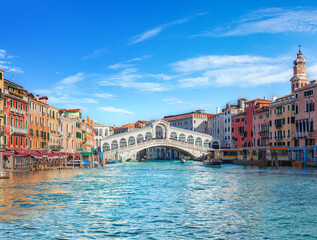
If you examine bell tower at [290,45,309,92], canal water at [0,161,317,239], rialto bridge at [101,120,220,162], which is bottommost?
canal water at [0,161,317,239]

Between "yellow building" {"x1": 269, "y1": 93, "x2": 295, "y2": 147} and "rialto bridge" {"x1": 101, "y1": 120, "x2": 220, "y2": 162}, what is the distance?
17.4m

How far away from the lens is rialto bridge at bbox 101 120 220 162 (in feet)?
223

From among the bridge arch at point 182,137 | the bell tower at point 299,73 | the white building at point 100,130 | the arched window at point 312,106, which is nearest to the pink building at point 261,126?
the bell tower at point 299,73

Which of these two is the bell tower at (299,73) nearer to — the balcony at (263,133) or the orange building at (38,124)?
the balcony at (263,133)

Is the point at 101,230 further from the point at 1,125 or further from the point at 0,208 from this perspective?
the point at 1,125

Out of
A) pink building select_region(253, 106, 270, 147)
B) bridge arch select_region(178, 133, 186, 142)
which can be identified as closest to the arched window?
pink building select_region(253, 106, 270, 147)

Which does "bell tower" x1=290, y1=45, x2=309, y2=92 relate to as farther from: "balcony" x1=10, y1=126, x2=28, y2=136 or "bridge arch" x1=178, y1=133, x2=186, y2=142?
"balcony" x1=10, y1=126, x2=28, y2=136

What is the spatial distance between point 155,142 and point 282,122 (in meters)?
22.3

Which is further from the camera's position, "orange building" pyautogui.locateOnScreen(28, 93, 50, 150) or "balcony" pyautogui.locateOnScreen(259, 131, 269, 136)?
"balcony" pyautogui.locateOnScreen(259, 131, 269, 136)

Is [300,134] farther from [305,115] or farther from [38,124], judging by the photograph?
[38,124]

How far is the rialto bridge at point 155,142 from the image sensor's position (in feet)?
223

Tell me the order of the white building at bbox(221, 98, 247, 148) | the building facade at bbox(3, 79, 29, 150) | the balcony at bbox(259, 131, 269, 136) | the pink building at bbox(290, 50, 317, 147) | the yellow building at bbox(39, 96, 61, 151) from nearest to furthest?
the building facade at bbox(3, 79, 29, 150) → the yellow building at bbox(39, 96, 61, 151) → the pink building at bbox(290, 50, 317, 147) → the balcony at bbox(259, 131, 269, 136) → the white building at bbox(221, 98, 247, 148)

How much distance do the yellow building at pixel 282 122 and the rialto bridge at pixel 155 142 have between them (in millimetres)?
17372

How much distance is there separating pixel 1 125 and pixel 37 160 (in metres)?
9.38
